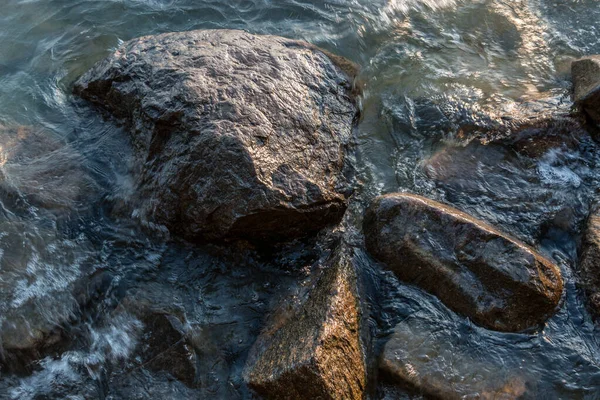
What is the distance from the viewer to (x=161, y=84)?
15.6 feet

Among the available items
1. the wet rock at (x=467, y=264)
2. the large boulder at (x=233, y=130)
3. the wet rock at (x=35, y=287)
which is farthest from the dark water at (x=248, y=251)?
the large boulder at (x=233, y=130)

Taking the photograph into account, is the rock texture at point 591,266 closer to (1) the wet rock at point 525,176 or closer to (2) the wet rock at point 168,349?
(1) the wet rock at point 525,176

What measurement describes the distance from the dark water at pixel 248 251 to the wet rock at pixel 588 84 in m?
0.15

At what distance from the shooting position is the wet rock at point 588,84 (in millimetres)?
5148

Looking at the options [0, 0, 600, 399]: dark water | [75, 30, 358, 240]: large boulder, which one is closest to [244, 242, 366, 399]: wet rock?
[0, 0, 600, 399]: dark water

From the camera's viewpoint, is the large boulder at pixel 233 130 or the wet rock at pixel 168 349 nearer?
the wet rock at pixel 168 349

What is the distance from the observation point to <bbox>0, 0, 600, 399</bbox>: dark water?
3859 millimetres

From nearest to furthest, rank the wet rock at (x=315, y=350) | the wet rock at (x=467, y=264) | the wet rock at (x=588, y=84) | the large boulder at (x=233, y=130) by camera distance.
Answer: the wet rock at (x=315, y=350) < the wet rock at (x=467, y=264) < the large boulder at (x=233, y=130) < the wet rock at (x=588, y=84)

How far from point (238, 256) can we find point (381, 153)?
5.62 ft

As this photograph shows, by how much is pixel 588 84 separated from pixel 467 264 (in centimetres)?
263

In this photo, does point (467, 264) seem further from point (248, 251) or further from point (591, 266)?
point (248, 251)

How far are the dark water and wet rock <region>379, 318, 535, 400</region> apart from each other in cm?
3

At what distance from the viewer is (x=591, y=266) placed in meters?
4.06

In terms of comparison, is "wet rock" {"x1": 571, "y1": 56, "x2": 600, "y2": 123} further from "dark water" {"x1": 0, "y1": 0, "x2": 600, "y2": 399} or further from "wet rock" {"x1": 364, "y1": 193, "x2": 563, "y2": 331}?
"wet rock" {"x1": 364, "y1": 193, "x2": 563, "y2": 331}
